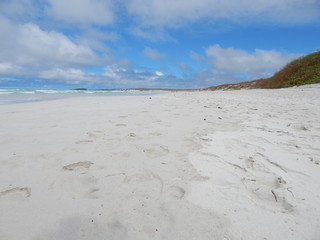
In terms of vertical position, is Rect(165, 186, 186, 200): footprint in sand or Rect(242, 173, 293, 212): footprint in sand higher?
Rect(242, 173, 293, 212): footprint in sand

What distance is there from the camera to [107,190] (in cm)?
174

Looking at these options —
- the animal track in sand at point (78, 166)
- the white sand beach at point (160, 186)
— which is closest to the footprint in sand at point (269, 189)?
the white sand beach at point (160, 186)

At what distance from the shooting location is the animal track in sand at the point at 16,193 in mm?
1648

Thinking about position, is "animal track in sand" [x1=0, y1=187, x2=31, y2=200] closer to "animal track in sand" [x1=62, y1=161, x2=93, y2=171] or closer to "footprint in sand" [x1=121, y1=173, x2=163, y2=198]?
"animal track in sand" [x1=62, y1=161, x2=93, y2=171]

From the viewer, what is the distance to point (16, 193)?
1688mm

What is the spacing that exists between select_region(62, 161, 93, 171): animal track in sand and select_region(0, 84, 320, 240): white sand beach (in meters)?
0.01

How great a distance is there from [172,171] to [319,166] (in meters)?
1.56

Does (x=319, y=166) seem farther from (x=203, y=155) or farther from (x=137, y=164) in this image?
(x=137, y=164)

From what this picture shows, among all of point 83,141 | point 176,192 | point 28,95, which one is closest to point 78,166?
point 83,141

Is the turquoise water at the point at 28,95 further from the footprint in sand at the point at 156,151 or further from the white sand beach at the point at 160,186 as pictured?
the footprint in sand at the point at 156,151

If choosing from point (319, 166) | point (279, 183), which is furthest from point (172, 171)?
point (319, 166)

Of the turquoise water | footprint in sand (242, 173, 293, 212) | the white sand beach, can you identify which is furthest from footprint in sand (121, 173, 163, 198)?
the turquoise water

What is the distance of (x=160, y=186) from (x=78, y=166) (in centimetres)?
97

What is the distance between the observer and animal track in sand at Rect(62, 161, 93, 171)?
2.12m
